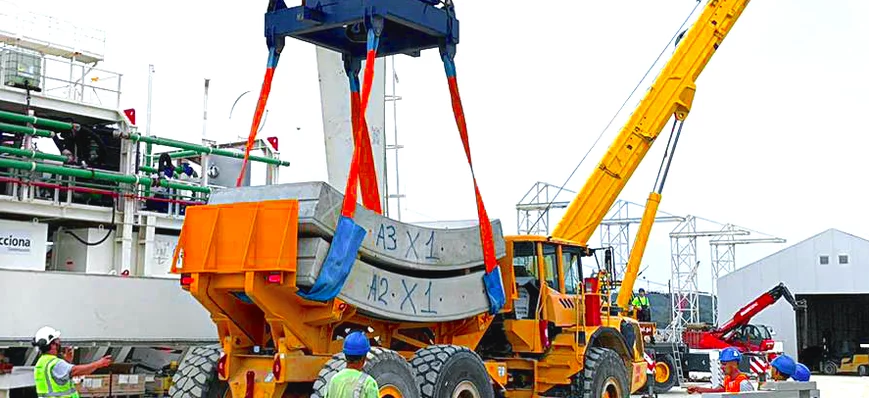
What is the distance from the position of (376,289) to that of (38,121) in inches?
367

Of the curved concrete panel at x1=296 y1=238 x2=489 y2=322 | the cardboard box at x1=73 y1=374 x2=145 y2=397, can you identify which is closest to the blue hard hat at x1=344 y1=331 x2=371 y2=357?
the curved concrete panel at x1=296 y1=238 x2=489 y2=322

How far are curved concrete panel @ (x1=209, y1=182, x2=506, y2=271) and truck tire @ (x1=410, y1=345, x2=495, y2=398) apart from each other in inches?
38.3

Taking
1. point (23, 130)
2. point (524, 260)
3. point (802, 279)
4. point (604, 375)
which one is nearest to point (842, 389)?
point (802, 279)

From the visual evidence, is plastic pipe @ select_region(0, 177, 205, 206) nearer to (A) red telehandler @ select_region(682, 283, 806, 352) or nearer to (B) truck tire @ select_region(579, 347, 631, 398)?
(B) truck tire @ select_region(579, 347, 631, 398)

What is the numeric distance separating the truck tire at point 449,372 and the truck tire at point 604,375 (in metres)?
2.97

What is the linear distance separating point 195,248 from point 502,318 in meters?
4.86

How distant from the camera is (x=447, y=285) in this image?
36.4ft

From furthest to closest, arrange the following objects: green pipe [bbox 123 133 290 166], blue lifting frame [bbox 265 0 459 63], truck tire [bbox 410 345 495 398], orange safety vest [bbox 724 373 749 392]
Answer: green pipe [bbox 123 133 290 166]
blue lifting frame [bbox 265 0 459 63]
truck tire [bbox 410 345 495 398]
orange safety vest [bbox 724 373 749 392]

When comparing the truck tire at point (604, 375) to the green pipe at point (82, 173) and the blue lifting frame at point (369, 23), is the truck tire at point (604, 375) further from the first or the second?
the green pipe at point (82, 173)

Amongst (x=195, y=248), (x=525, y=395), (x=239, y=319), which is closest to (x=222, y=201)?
→ (x=195, y=248)

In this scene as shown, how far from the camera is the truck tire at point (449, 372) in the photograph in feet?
33.2

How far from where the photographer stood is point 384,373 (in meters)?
9.49

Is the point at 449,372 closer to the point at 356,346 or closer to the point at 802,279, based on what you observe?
the point at 356,346

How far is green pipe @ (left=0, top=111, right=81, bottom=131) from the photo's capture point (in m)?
15.9
